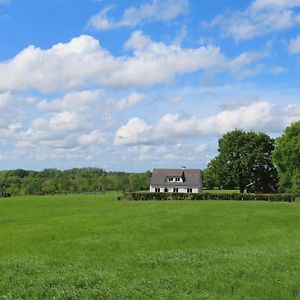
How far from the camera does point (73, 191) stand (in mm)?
154375

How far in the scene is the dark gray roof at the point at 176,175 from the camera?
129500mm

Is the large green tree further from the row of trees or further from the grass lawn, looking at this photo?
the grass lawn

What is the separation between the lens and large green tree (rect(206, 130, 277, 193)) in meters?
115

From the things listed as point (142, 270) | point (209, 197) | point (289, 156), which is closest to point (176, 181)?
point (289, 156)

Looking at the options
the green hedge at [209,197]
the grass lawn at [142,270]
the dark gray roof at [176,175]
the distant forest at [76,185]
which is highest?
the dark gray roof at [176,175]

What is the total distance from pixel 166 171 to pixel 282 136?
130 feet

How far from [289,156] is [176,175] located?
1589 inches

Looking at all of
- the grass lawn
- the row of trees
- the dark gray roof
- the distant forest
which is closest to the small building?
the dark gray roof

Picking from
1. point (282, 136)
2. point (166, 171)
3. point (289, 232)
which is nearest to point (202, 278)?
point (289, 232)

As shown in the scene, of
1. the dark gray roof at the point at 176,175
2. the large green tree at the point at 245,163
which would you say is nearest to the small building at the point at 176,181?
the dark gray roof at the point at 176,175

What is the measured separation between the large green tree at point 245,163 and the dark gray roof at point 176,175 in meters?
11.9

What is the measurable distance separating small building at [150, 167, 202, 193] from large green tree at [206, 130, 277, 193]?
38.7 feet

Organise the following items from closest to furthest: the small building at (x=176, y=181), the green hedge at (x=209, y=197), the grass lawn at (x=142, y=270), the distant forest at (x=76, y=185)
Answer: the grass lawn at (x=142, y=270), the green hedge at (x=209, y=197), the small building at (x=176, y=181), the distant forest at (x=76, y=185)

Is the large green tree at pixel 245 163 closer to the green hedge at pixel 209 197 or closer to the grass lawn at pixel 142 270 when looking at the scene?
the green hedge at pixel 209 197
